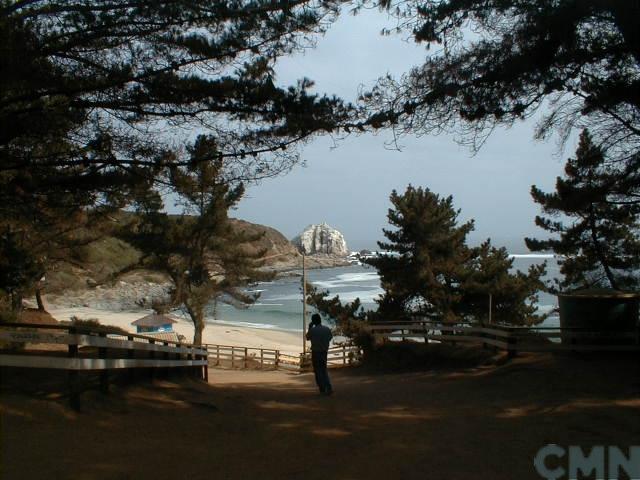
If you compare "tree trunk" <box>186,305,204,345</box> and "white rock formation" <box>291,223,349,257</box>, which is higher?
"white rock formation" <box>291,223,349,257</box>

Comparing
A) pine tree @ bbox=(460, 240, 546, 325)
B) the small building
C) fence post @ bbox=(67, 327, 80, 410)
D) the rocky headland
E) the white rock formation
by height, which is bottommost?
fence post @ bbox=(67, 327, 80, 410)

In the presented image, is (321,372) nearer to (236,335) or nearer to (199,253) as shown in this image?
(199,253)

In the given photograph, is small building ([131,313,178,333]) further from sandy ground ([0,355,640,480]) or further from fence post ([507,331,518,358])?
sandy ground ([0,355,640,480])

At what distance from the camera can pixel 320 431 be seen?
6.33 m

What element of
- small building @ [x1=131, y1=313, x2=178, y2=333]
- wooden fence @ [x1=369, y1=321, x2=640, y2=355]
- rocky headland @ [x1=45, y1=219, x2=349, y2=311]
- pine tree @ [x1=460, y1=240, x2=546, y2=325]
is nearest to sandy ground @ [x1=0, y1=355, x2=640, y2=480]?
wooden fence @ [x1=369, y1=321, x2=640, y2=355]

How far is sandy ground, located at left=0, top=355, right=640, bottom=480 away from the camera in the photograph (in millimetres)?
4703

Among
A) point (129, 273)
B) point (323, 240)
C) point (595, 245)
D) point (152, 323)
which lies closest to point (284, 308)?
point (152, 323)

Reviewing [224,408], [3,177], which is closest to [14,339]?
[224,408]

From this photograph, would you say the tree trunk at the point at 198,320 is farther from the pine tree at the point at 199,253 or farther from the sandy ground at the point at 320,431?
the sandy ground at the point at 320,431

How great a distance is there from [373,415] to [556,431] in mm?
2215

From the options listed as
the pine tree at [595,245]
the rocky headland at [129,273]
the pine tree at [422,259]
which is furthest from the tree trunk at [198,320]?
the pine tree at [595,245]

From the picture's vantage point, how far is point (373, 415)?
735cm

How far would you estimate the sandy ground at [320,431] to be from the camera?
15.4ft

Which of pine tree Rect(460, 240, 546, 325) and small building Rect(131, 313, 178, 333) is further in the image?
small building Rect(131, 313, 178, 333)
